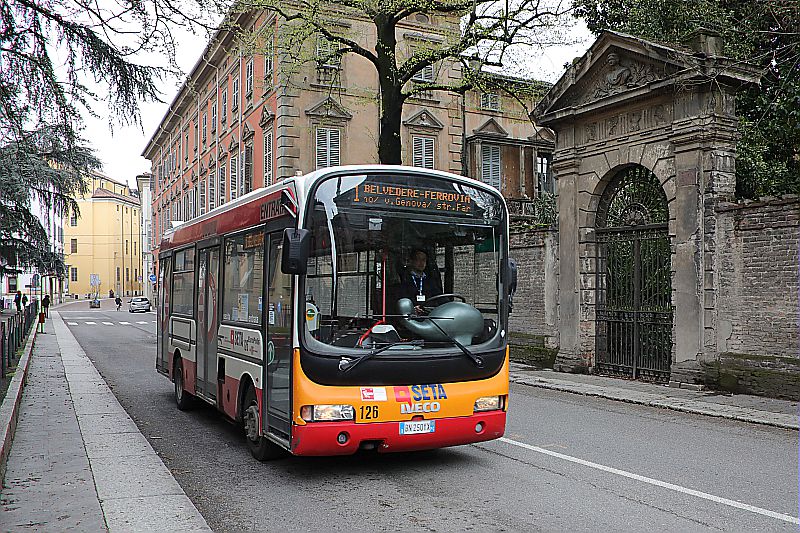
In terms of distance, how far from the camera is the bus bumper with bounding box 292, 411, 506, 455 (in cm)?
735

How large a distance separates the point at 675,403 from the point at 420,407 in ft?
22.3

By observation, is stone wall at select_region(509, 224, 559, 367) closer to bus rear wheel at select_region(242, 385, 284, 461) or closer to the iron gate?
→ the iron gate

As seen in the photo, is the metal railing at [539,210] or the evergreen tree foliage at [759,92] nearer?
the evergreen tree foliage at [759,92]

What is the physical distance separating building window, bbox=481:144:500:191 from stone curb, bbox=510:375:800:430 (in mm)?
18139

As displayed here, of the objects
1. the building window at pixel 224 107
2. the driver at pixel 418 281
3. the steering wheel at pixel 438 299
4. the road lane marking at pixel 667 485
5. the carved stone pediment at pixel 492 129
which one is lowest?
the road lane marking at pixel 667 485

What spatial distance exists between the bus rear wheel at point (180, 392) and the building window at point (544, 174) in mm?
23722

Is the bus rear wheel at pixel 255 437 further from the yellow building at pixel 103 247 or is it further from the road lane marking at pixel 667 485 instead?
the yellow building at pixel 103 247

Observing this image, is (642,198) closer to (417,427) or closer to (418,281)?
(418,281)

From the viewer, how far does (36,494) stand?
7180 mm

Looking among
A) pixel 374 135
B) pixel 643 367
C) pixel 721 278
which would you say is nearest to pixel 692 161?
pixel 721 278

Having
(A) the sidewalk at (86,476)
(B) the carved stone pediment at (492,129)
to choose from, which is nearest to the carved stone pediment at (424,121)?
(B) the carved stone pediment at (492,129)

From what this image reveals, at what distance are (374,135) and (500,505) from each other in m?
27.3

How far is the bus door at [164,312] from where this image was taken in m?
13.2

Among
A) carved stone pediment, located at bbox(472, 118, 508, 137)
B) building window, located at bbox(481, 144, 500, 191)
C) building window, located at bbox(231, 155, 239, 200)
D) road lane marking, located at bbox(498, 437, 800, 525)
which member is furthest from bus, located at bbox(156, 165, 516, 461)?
building window, located at bbox(231, 155, 239, 200)
